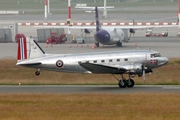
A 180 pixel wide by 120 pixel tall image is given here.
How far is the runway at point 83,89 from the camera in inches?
1411

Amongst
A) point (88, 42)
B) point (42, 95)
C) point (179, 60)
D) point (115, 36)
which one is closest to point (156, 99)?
point (42, 95)

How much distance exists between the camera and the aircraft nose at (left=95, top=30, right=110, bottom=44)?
246 ft

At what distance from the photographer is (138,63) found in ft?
125

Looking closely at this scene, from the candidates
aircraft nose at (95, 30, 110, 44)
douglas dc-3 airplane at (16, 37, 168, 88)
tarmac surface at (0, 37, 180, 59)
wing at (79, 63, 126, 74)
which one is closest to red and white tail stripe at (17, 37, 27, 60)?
douglas dc-3 airplane at (16, 37, 168, 88)

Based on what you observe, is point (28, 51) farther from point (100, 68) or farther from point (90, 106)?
point (90, 106)

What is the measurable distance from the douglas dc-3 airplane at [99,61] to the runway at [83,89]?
Answer: 108cm

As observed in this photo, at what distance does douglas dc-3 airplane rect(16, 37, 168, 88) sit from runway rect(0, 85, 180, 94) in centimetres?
108

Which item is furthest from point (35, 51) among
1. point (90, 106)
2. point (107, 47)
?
point (107, 47)

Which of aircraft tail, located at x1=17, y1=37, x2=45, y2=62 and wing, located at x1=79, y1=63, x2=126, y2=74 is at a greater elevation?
aircraft tail, located at x1=17, y1=37, x2=45, y2=62

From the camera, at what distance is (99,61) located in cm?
3903

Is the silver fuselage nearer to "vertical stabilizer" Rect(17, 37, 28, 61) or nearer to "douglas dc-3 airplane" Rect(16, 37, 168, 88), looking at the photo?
"douglas dc-3 airplane" Rect(16, 37, 168, 88)

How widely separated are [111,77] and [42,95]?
14.2m

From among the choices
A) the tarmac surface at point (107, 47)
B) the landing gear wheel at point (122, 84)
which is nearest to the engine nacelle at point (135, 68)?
the landing gear wheel at point (122, 84)

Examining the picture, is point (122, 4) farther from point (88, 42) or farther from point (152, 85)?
point (152, 85)
